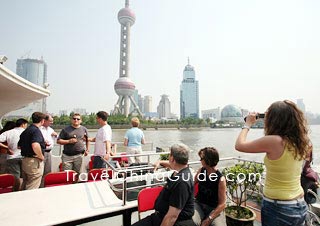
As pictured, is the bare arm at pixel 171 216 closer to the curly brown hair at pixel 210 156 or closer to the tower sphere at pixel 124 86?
the curly brown hair at pixel 210 156

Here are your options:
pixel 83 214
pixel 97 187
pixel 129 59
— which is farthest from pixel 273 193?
pixel 129 59

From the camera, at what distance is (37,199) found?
8.80 ft

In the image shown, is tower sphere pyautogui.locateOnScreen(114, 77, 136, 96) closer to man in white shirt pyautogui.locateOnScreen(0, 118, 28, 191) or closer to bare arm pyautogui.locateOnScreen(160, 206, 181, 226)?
man in white shirt pyautogui.locateOnScreen(0, 118, 28, 191)

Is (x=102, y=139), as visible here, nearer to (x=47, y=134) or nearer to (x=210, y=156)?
(x=47, y=134)

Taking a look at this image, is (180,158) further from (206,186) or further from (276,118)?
(276,118)

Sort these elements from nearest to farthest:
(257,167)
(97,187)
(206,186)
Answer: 1. (206,186)
2. (97,187)
3. (257,167)

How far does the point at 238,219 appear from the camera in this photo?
9.31ft

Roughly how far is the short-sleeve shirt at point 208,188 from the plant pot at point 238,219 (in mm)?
700

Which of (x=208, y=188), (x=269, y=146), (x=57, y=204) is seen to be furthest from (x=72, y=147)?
(x=269, y=146)

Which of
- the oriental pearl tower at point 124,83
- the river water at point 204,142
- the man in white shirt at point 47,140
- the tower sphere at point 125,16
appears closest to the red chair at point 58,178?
the man in white shirt at point 47,140

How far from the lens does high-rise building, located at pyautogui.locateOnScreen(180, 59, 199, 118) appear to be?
164 meters

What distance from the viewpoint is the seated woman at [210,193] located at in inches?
92.8

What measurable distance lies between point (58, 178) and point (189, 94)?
167 m

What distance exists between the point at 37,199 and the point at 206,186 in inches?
87.1
